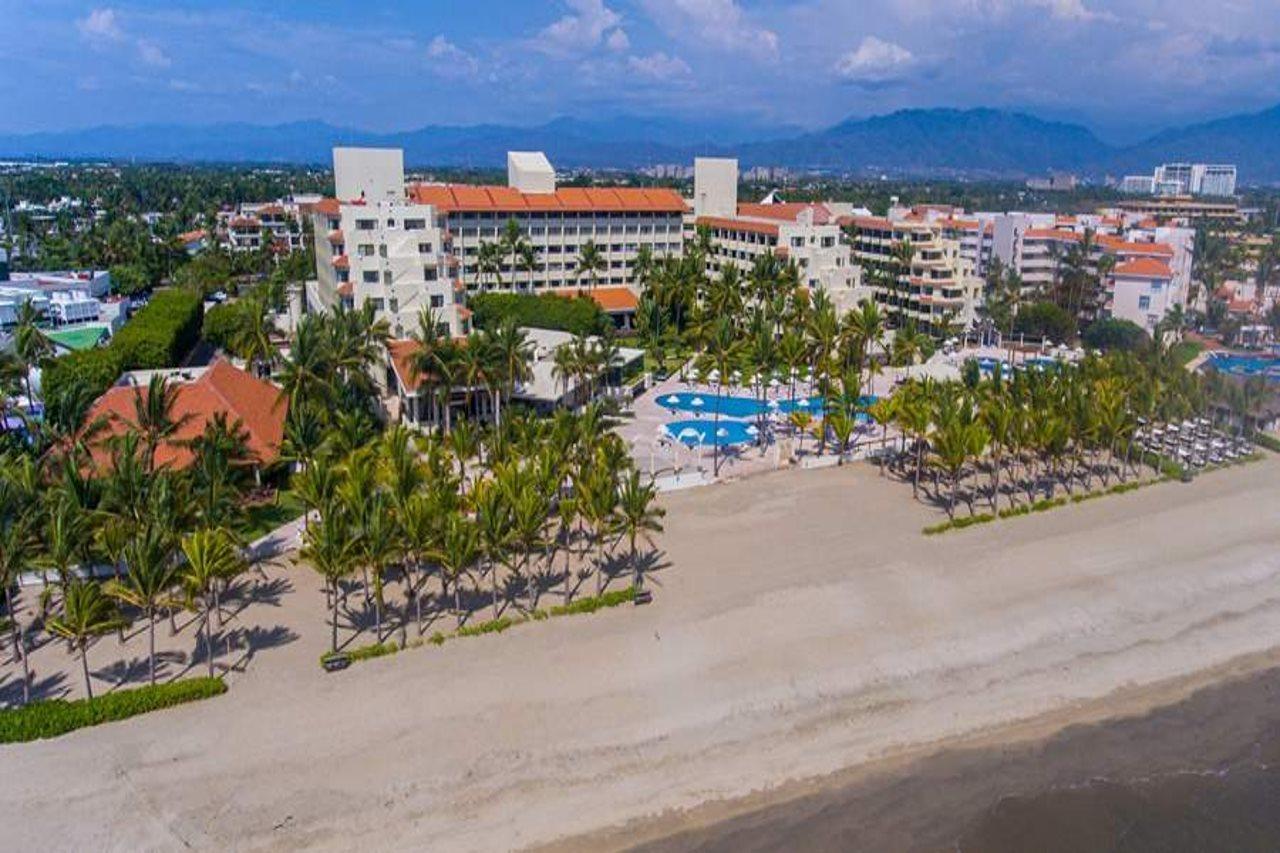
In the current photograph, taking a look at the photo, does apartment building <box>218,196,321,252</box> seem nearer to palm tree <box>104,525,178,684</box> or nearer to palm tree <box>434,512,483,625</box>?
palm tree <box>104,525,178,684</box>

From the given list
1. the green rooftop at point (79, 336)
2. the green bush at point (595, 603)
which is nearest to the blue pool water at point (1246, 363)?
the green bush at point (595, 603)

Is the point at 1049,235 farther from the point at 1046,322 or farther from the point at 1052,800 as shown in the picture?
the point at 1052,800

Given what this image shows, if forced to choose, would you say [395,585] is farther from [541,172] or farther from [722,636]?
[541,172]

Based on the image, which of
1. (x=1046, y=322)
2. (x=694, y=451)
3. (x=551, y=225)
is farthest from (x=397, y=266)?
(x=1046, y=322)

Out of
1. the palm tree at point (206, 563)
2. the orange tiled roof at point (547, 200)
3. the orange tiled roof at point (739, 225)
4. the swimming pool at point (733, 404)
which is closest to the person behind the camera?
the palm tree at point (206, 563)

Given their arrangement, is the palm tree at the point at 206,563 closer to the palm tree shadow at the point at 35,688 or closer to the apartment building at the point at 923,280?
the palm tree shadow at the point at 35,688

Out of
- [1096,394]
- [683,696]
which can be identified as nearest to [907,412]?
[1096,394]
